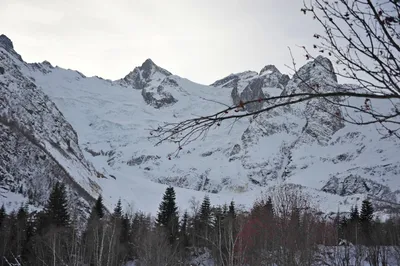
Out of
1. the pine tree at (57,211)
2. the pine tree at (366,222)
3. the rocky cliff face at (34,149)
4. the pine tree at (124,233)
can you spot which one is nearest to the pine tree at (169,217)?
the pine tree at (124,233)

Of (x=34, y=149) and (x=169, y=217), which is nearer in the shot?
(x=169, y=217)

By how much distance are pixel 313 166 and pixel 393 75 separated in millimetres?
193486

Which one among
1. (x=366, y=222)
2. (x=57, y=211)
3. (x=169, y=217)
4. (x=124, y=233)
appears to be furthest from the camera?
(x=169, y=217)

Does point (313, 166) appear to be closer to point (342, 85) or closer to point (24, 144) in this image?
point (24, 144)

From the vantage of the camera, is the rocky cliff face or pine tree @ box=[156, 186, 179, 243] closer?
pine tree @ box=[156, 186, 179, 243]

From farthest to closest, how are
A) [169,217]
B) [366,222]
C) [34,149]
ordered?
[34,149]
[169,217]
[366,222]

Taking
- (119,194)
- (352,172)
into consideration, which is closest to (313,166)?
(352,172)

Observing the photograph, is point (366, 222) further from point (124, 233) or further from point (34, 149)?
point (34, 149)

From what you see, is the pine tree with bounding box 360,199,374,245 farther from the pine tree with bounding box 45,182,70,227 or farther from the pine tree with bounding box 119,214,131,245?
the pine tree with bounding box 45,182,70,227

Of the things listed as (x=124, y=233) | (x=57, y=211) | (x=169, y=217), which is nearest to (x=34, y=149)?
(x=124, y=233)

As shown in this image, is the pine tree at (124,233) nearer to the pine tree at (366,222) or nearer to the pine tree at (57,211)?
the pine tree at (57,211)

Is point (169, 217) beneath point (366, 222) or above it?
above

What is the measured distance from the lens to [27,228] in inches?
1587

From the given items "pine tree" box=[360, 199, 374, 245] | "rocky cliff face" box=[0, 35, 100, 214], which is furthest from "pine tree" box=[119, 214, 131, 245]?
"rocky cliff face" box=[0, 35, 100, 214]
